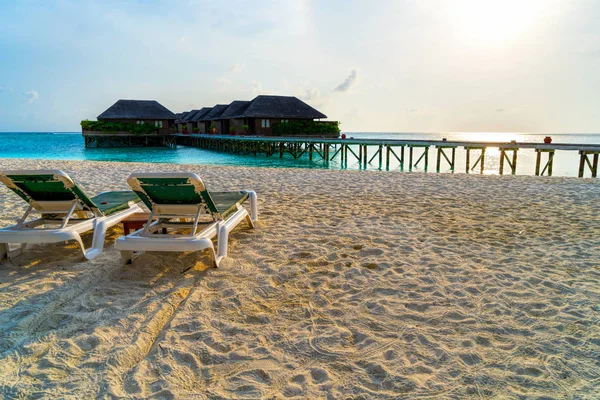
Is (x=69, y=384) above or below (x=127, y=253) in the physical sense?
below

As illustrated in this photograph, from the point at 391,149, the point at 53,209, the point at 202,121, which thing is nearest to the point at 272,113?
the point at 391,149

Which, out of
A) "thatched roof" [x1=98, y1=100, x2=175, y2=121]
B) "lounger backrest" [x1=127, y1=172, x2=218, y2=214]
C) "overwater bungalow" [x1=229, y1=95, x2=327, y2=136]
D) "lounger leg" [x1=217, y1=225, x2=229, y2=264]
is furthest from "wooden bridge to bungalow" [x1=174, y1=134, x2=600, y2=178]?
"lounger backrest" [x1=127, y1=172, x2=218, y2=214]

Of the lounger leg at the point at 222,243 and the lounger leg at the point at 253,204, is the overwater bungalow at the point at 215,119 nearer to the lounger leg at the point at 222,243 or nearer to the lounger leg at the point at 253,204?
the lounger leg at the point at 253,204

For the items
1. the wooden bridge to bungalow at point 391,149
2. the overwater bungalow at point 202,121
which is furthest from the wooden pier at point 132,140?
the overwater bungalow at point 202,121

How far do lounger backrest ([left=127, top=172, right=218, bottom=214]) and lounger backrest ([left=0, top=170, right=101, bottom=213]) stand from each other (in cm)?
58

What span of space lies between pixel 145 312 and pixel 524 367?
7.49ft

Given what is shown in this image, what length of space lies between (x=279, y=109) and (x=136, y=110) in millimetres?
16522

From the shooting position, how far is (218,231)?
143 inches

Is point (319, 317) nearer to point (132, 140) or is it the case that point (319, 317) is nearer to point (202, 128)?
point (132, 140)

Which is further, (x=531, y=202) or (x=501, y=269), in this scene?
(x=531, y=202)

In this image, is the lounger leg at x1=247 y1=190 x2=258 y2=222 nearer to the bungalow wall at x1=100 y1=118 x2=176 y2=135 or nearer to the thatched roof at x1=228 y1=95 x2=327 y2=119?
the thatched roof at x1=228 y1=95 x2=327 y2=119

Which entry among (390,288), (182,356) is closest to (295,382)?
(182,356)

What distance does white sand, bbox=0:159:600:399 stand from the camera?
2010mm

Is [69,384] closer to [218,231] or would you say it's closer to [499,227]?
[218,231]
